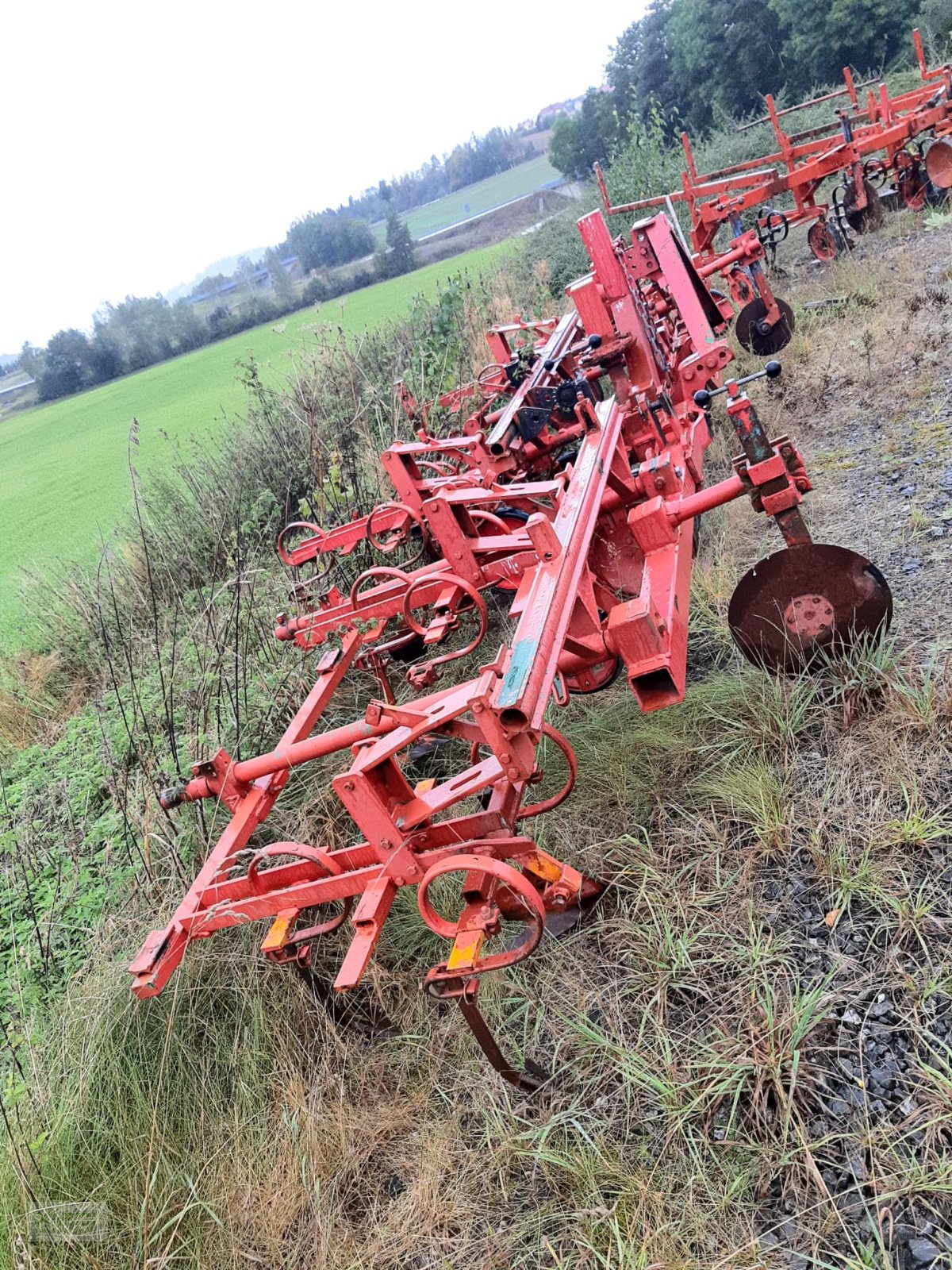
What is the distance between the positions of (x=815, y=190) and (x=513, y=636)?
865 cm

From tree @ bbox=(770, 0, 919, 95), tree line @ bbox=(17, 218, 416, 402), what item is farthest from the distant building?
tree @ bbox=(770, 0, 919, 95)

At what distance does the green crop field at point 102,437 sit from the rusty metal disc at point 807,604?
3834 mm

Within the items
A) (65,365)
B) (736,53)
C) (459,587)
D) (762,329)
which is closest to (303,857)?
(459,587)

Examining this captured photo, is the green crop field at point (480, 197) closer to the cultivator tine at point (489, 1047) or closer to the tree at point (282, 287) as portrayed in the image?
the tree at point (282, 287)

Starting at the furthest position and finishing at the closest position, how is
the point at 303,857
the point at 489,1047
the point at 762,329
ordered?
the point at 762,329, the point at 303,857, the point at 489,1047

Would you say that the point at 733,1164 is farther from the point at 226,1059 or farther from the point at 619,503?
the point at 619,503

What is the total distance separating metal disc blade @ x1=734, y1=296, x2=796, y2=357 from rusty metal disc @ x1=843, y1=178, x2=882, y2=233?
3192 mm

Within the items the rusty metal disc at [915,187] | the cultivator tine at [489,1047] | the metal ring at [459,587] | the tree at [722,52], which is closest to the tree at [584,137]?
the tree at [722,52]

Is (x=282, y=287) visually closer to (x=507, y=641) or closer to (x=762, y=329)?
(x=762, y=329)

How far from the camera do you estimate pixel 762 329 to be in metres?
6.73

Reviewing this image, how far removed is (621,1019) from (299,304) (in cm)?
4193

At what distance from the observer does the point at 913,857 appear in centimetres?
217

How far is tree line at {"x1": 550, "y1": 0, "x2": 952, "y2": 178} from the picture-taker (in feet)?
73.2

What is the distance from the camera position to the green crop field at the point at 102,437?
10.2m
